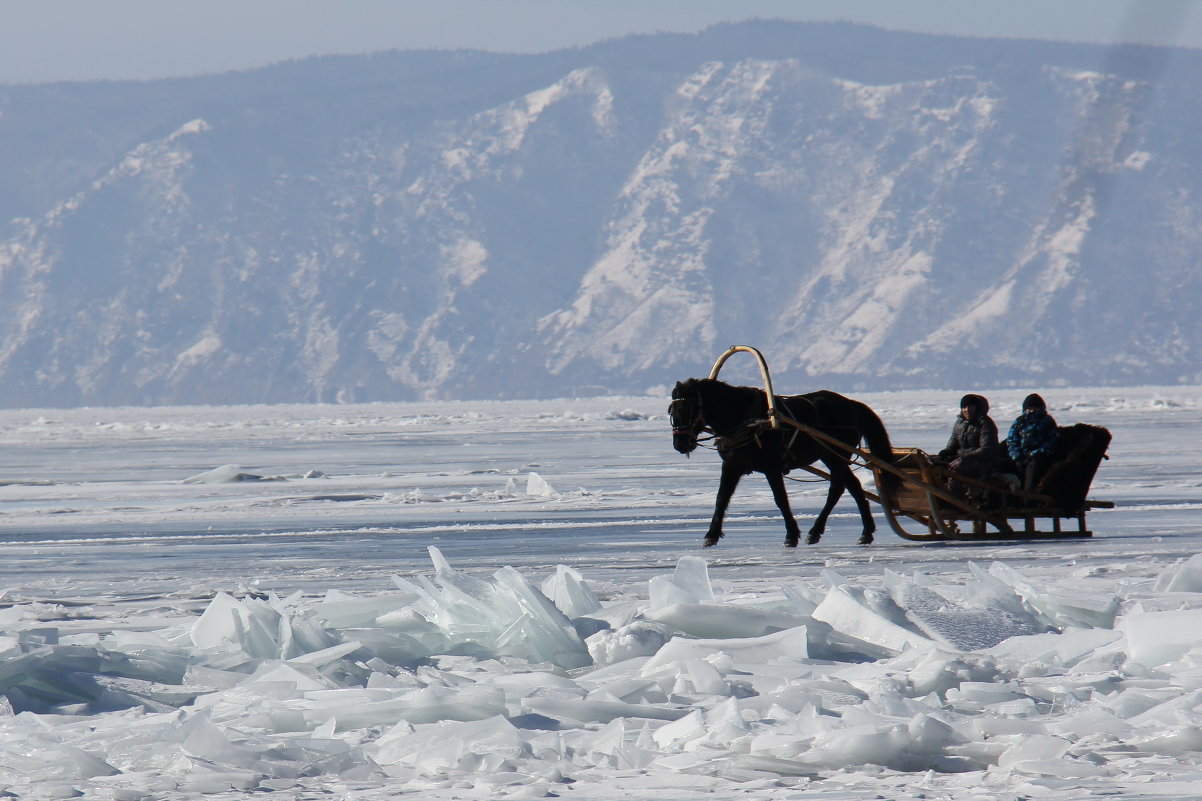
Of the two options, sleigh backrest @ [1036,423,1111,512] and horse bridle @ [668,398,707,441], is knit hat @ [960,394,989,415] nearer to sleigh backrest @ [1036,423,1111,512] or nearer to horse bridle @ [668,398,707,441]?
sleigh backrest @ [1036,423,1111,512]

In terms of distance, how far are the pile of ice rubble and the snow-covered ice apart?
14 mm

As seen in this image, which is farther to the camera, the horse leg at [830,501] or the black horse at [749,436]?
the horse leg at [830,501]

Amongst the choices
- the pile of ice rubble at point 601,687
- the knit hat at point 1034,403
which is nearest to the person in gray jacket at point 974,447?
the knit hat at point 1034,403

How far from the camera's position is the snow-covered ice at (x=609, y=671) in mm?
5043

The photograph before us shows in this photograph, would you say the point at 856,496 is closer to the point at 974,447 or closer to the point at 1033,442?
the point at 974,447

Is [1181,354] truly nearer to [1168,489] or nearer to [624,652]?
[1168,489]

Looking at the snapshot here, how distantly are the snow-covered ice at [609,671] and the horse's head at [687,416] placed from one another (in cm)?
90

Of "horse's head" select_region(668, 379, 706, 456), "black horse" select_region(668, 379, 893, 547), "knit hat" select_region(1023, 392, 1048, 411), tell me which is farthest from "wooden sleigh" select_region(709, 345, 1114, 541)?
"horse's head" select_region(668, 379, 706, 456)

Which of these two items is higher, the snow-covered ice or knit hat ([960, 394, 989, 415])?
knit hat ([960, 394, 989, 415])

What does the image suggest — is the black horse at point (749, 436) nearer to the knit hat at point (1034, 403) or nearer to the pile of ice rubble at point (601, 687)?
the knit hat at point (1034, 403)

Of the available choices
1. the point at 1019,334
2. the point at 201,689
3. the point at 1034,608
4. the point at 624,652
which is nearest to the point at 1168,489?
the point at 1034,608

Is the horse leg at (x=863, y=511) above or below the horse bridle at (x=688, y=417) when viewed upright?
below

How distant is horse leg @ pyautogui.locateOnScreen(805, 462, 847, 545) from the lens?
12633 millimetres

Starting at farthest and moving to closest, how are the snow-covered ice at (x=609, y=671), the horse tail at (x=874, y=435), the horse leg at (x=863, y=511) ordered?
the horse tail at (x=874, y=435)
the horse leg at (x=863, y=511)
the snow-covered ice at (x=609, y=671)
